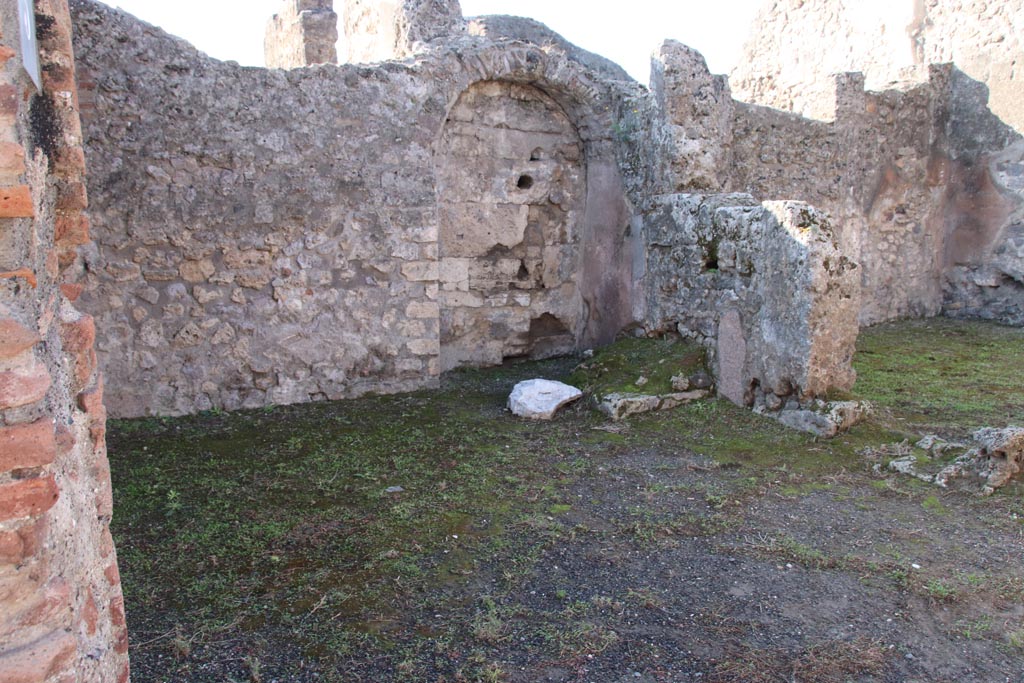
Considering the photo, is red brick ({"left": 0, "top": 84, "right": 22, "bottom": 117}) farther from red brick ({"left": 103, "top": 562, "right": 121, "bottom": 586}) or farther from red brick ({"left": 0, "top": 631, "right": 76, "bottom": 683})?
red brick ({"left": 103, "top": 562, "right": 121, "bottom": 586})

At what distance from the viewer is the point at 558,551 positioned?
357 cm

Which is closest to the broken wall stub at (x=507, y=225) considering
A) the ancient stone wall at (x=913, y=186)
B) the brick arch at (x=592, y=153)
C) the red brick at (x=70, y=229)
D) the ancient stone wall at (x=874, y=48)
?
the brick arch at (x=592, y=153)

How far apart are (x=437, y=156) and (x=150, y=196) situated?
231cm

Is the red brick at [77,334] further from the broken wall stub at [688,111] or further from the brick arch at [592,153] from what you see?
the broken wall stub at [688,111]

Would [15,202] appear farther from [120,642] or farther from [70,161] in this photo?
[120,642]

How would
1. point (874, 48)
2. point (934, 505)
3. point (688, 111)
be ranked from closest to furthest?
point (934, 505) → point (688, 111) → point (874, 48)

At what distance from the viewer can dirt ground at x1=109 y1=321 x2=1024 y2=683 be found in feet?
9.11

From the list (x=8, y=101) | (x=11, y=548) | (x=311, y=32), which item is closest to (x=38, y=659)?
(x=11, y=548)

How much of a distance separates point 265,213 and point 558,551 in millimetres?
3339

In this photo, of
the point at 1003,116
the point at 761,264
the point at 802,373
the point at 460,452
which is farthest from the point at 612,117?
the point at 1003,116

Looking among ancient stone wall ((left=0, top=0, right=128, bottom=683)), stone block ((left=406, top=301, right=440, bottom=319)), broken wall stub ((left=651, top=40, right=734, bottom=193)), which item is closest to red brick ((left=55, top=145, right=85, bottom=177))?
ancient stone wall ((left=0, top=0, right=128, bottom=683))

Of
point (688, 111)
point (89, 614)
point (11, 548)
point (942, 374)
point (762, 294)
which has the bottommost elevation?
point (942, 374)

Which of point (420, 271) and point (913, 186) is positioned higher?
point (913, 186)

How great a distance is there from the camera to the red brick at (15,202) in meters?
1.48
